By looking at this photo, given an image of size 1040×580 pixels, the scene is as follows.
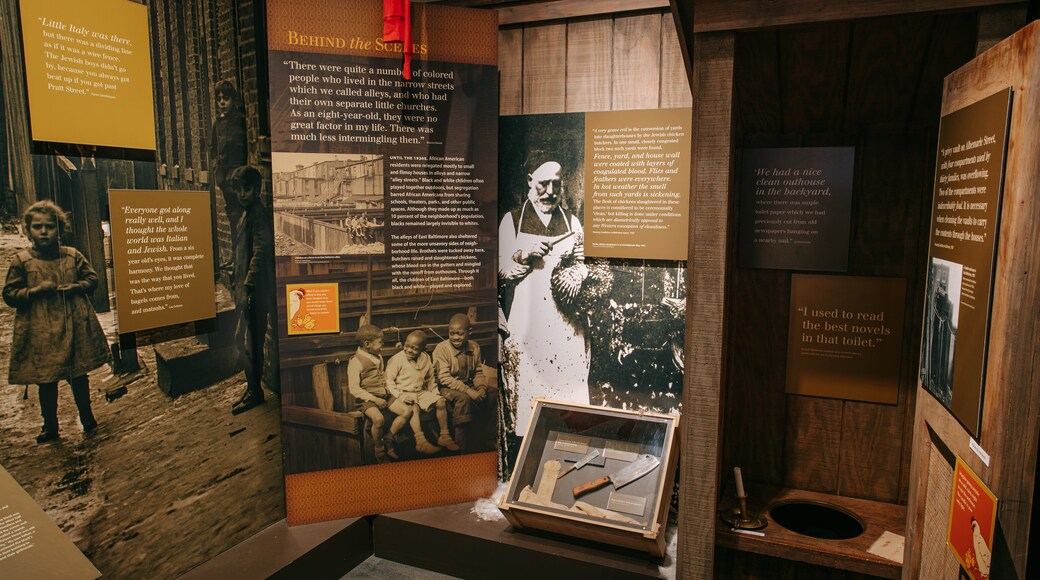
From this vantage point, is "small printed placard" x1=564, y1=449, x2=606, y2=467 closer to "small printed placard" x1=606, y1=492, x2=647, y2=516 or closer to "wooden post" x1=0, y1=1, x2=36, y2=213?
"small printed placard" x1=606, y1=492, x2=647, y2=516

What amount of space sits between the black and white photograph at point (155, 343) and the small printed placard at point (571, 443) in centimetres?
107

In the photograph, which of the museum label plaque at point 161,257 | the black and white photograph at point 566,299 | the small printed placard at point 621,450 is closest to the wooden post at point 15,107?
the museum label plaque at point 161,257

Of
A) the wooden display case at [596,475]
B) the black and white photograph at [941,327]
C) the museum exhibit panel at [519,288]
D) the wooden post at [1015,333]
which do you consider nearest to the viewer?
the wooden post at [1015,333]

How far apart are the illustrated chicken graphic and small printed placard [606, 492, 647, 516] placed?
3.91ft

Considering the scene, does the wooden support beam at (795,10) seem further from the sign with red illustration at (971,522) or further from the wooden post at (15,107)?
the wooden post at (15,107)

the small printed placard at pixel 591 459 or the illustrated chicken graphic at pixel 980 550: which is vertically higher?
the illustrated chicken graphic at pixel 980 550

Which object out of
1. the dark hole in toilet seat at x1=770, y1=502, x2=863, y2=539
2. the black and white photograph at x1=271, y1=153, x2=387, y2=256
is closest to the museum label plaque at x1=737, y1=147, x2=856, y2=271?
the dark hole in toilet seat at x1=770, y1=502, x2=863, y2=539

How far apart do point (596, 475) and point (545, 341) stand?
0.56 metres

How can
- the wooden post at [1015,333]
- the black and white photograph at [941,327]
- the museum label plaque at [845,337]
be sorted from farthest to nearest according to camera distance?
1. the museum label plaque at [845,337]
2. the black and white photograph at [941,327]
3. the wooden post at [1015,333]

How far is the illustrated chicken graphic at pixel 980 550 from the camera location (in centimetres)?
104

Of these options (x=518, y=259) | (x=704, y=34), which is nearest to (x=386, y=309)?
(x=518, y=259)

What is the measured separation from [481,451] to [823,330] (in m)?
1.36

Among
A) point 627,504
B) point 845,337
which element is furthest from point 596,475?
point 845,337

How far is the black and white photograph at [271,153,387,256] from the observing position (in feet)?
7.52
